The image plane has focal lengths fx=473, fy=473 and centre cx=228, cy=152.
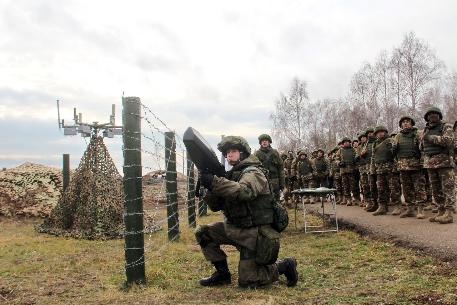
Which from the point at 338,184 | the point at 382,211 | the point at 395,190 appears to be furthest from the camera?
the point at 338,184

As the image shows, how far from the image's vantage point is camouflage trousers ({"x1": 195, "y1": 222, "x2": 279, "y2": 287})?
4.82 meters

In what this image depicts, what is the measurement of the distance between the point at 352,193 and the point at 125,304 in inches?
416

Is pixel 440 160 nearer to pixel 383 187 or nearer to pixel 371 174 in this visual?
pixel 383 187

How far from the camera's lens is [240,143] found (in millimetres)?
5055

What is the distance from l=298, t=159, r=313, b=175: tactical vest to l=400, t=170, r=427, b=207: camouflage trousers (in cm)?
672

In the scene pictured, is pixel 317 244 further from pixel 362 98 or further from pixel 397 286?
pixel 362 98

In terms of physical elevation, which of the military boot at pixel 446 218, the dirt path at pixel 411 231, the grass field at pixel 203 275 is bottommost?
the grass field at pixel 203 275

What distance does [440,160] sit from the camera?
7.98 m

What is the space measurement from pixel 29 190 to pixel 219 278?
10.1 metres

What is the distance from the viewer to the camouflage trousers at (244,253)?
4824 mm

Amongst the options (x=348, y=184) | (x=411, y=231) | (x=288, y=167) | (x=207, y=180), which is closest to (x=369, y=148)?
(x=348, y=184)

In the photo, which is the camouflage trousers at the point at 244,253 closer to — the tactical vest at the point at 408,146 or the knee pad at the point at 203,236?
the knee pad at the point at 203,236

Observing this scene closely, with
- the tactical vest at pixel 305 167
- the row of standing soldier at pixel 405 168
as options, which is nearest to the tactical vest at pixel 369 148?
the row of standing soldier at pixel 405 168

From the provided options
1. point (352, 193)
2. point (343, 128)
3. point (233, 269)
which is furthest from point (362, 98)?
point (233, 269)
